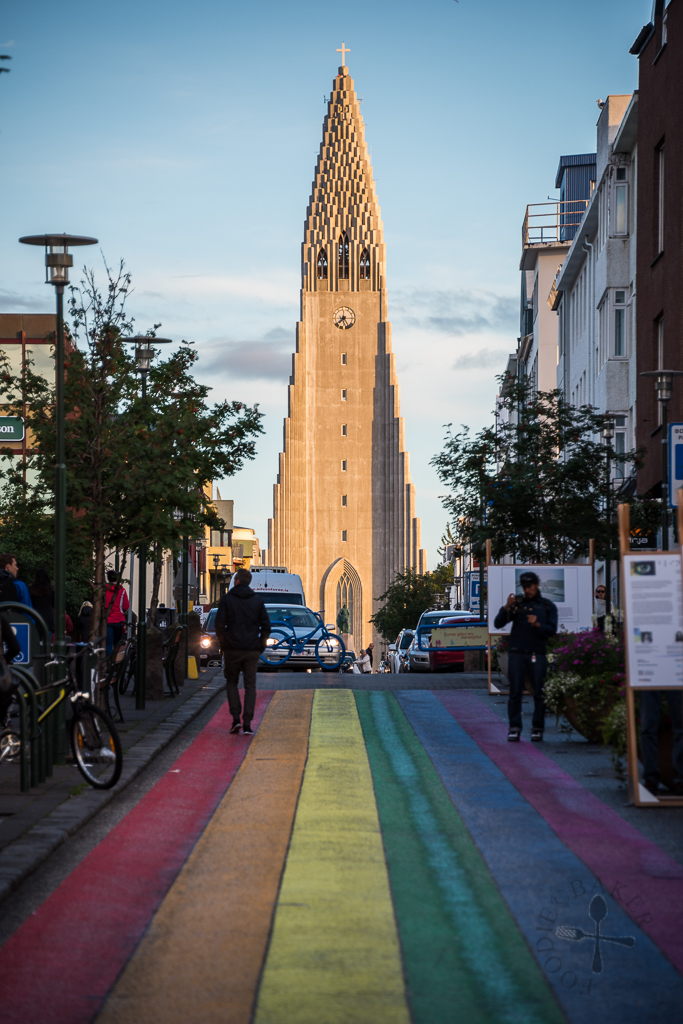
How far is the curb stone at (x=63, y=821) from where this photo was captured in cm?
805

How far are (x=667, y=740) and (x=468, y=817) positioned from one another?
6.54ft

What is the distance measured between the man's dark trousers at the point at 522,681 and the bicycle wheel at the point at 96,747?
5183 millimetres

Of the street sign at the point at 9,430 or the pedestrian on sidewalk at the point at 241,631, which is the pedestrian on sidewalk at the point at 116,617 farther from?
the street sign at the point at 9,430

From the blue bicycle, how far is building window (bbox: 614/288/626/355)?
13.7m

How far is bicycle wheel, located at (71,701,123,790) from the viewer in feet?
37.5

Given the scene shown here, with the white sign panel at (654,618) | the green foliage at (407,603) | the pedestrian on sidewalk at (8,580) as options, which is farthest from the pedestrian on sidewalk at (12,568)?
the green foliage at (407,603)

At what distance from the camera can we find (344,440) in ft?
450

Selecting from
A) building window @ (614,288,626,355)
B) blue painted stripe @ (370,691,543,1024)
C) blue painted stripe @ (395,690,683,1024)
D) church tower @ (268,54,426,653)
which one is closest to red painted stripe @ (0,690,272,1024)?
blue painted stripe @ (370,691,543,1024)

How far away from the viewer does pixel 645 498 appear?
3144 centimetres

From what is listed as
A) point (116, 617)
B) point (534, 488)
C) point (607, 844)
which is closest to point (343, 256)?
point (534, 488)

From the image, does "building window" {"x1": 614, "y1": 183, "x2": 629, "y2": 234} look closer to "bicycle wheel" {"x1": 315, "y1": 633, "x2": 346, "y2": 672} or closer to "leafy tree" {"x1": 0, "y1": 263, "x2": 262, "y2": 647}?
"bicycle wheel" {"x1": 315, "y1": 633, "x2": 346, "y2": 672}

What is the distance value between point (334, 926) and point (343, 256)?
13364 cm

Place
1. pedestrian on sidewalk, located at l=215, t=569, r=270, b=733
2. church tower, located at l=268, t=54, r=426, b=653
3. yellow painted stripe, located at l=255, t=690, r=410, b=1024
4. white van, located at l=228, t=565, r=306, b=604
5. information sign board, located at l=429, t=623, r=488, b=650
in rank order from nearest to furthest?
yellow painted stripe, located at l=255, t=690, r=410, b=1024 < pedestrian on sidewalk, located at l=215, t=569, r=270, b=733 < information sign board, located at l=429, t=623, r=488, b=650 < white van, located at l=228, t=565, r=306, b=604 < church tower, located at l=268, t=54, r=426, b=653

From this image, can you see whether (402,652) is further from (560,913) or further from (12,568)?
(560,913)
